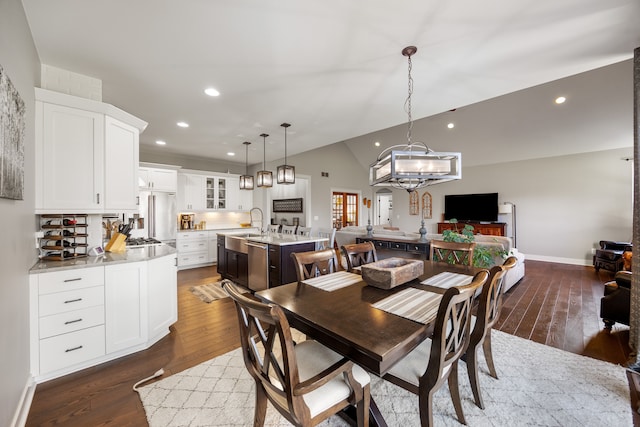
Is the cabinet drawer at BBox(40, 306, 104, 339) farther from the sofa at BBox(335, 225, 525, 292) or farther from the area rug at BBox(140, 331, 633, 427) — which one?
the sofa at BBox(335, 225, 525, 292)

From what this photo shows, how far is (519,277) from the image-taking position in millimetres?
4711

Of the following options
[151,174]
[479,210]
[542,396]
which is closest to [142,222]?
[151,174]

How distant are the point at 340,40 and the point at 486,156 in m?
7.00

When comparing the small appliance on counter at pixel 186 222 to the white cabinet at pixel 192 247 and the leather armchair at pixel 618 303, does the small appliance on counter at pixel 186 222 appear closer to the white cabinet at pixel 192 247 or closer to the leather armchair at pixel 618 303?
the white cabinet at pixel 192 247

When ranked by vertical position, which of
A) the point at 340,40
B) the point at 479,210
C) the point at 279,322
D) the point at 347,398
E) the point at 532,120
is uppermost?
the point at 532,120

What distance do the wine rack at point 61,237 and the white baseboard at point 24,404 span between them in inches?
38.0

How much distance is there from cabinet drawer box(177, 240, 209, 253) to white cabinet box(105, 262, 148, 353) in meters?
3.55

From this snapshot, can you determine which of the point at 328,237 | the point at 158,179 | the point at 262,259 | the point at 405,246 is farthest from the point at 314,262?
the point at 158,179

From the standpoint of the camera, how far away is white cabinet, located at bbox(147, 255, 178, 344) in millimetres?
2475

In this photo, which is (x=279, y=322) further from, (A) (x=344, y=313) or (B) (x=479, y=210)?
(B) (x=479, y=210)

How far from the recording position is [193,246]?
19.3 ft

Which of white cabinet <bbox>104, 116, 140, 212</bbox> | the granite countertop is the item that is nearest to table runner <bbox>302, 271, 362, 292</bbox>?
the granite countertop

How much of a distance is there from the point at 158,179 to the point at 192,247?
1645 mm

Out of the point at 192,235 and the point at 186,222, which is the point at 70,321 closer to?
the point at 192,235
